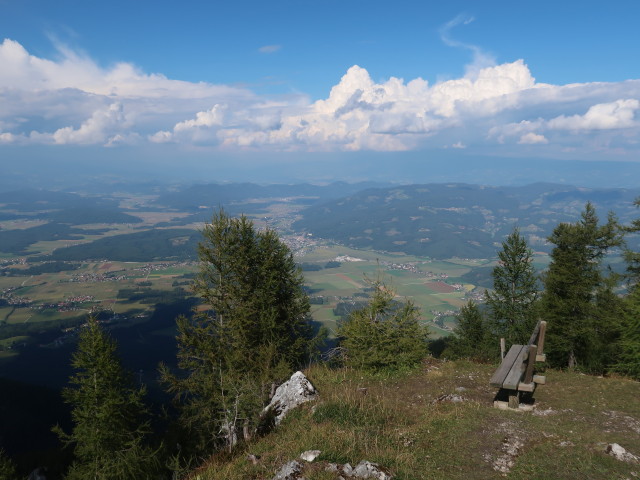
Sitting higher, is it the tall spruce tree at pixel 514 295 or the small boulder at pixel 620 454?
the small boulder at pixel 620 454

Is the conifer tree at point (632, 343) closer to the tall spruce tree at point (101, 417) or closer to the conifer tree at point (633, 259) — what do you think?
the conifer tree at point (633, 259)

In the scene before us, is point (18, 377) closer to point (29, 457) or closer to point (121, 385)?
point (29, 457)

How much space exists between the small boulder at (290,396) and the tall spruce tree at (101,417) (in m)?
8.13

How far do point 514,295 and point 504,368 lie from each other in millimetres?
21406

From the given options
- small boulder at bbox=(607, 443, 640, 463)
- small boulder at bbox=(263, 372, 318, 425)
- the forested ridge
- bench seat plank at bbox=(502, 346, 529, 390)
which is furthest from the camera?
the forested ridge

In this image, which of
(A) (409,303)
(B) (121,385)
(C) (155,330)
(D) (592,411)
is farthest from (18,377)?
(D) (592,411)

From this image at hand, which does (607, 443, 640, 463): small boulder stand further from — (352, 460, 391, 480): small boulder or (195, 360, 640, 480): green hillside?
(352, 460, 391, 480): small boulder

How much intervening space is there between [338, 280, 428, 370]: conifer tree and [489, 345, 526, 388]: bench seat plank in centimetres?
417

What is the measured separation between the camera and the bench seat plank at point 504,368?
412 inches

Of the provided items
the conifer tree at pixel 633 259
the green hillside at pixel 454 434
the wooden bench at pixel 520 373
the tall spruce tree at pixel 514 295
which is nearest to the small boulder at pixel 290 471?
the green hillside at pixel 454 434

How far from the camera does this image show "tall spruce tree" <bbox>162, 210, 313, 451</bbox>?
18000 mm

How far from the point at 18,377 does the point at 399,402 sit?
436 feet

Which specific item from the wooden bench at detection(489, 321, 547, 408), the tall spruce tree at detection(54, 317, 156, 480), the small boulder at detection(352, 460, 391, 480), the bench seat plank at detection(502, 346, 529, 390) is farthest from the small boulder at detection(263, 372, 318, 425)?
the tall spruce tree at detection(54, 317, 156, 480)

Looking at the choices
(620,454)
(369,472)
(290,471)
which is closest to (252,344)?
(290,471)
